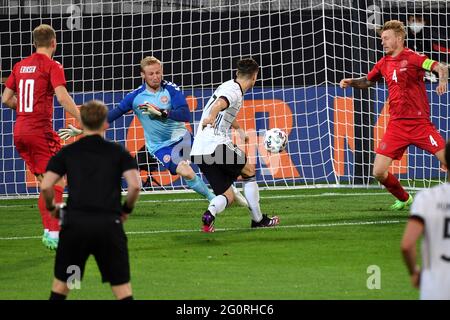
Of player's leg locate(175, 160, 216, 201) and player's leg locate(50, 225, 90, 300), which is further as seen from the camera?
player's leg locate(175, 160, 216, 201)

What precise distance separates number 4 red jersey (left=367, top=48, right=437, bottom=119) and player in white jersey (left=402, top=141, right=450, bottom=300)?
7.54 meters

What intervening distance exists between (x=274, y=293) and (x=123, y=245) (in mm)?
1977

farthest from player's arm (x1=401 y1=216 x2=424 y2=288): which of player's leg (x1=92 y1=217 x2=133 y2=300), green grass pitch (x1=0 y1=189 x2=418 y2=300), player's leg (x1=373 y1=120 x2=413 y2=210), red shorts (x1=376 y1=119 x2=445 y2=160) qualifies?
player's leg (x1=373 y1=120 x2=413 y2=210)

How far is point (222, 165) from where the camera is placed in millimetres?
12562

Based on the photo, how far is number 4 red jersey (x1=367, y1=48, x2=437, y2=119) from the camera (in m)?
13.1

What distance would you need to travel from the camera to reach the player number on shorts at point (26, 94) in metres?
11.5

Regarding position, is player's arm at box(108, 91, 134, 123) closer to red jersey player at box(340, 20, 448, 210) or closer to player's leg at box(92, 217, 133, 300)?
red jersey player at box(340, 20, 448, 210)

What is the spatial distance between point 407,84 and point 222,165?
8.23 feet

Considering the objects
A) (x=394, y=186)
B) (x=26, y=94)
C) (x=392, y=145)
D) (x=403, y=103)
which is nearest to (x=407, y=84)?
(x=403, y=103)

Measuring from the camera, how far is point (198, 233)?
12727 millimetres

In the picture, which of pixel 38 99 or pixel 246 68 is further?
pixel 246 68

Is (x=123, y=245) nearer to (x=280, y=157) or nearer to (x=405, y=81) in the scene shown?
(x=405, y=81)

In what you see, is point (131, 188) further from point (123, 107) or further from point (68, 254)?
point (123, 107)
